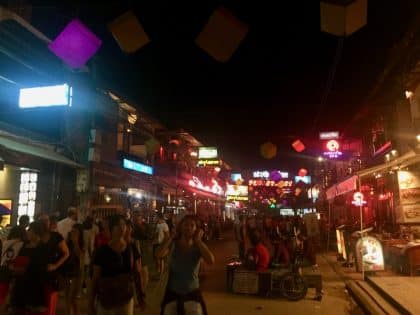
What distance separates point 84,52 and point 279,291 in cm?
711

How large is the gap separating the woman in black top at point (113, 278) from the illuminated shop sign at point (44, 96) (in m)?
9.98

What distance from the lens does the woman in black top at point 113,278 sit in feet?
15.3

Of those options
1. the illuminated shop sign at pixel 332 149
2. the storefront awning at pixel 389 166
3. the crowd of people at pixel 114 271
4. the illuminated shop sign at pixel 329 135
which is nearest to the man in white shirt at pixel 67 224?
the crowd of people at pixel 114 271

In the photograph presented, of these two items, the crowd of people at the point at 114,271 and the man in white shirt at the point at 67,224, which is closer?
the crowd of people at the point at 114,271

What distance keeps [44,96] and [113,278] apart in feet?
34.6

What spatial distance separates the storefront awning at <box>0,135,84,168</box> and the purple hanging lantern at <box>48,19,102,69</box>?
405cm

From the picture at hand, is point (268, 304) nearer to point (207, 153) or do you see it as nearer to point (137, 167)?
point (137, 167)

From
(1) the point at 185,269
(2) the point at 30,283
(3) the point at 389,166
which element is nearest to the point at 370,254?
(3) the point at 389,166

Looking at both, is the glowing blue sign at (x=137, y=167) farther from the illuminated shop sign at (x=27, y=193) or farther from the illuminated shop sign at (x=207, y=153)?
the illuminated shop sign at (x=207, y=153)

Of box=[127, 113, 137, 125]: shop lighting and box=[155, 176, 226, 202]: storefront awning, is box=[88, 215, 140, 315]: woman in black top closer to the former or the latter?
box=[127, 113, 137, 125]: shop lighting

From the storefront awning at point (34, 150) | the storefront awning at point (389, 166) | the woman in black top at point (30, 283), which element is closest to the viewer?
the woman in black top at point (30, 283)

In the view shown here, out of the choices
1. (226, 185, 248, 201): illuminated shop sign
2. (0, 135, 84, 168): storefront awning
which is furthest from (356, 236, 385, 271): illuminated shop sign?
(226, 185, 248, 201): illuminated shop sign

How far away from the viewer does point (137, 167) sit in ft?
71.7

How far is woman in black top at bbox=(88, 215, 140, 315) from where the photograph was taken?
15.3 ft
